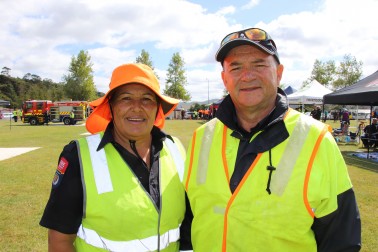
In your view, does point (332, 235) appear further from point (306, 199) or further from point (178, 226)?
point (178, 226)

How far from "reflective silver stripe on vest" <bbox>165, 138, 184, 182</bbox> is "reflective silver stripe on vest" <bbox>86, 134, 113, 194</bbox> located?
0.52 meters

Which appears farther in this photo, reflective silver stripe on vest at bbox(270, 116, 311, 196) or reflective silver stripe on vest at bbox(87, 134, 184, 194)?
reflective silver stripe on vest at bbox(87, 134, 184, 194)

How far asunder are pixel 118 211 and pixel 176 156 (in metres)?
0.66

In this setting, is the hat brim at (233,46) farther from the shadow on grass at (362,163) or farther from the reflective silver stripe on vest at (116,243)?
the shadow on grass at (362,163)

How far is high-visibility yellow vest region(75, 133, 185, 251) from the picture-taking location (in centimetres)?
190

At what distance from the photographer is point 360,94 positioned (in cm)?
Result: 1066

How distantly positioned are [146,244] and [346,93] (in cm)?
1164

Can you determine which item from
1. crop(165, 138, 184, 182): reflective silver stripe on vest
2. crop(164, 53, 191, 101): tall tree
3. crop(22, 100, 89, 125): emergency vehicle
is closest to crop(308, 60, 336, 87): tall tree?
crop(164, 53, 191, 101): tall tree

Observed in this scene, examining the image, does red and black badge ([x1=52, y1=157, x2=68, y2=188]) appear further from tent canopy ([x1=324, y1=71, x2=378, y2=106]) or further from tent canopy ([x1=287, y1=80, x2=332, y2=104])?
tent canopy ([x1=287, y1=80, x2=332, y2=104])

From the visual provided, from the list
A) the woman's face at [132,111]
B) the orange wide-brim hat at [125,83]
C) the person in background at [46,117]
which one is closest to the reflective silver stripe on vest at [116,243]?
the woman's face at [132,111]

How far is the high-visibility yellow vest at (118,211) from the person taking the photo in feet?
6.25

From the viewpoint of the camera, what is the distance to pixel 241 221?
68.0 inches

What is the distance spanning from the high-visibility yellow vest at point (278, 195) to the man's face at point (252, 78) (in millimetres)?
198

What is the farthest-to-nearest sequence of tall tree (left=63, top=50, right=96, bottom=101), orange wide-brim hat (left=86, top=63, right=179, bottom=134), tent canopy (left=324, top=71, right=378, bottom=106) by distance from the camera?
tall tree (left=63, top=50, right=96, bottom=101), tent canopy (left=324, top=71, right=378, bottom=106), orange wide-brim hat (left=86, top=63, right=179, bottom=134)
